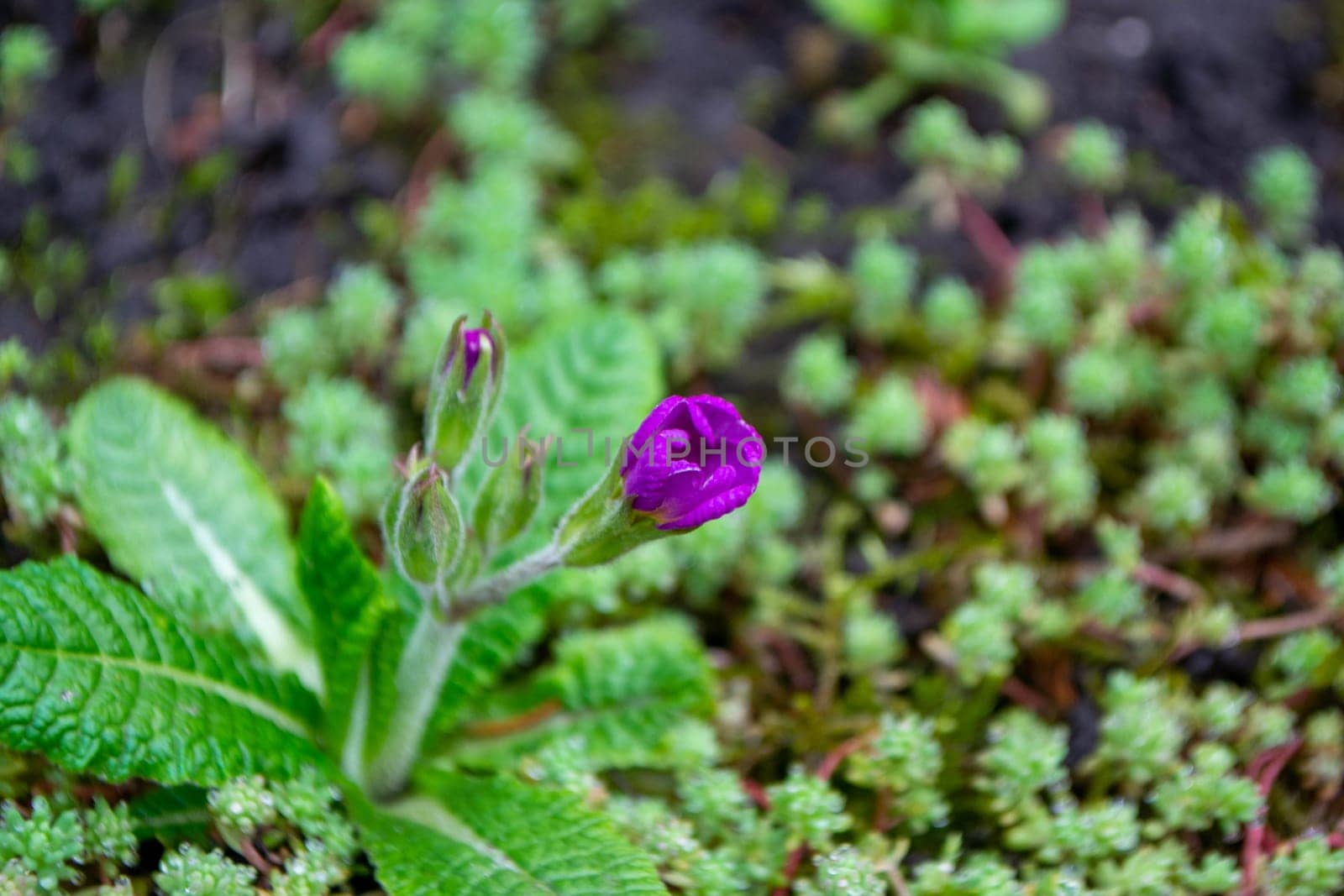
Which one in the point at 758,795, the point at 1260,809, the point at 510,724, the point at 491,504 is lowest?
the point at 1260,809

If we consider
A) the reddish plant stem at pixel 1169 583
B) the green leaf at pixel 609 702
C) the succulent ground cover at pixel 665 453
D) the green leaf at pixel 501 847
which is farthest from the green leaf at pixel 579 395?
the reddish plant stem at pixel 1169 583

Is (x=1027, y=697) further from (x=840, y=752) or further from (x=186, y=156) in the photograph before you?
(x=186, y=156)

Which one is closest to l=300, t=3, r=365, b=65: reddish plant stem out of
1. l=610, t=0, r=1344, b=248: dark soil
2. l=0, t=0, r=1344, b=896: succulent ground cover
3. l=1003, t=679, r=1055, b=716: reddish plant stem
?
l=0, t=0, r=1344, b=896: succulent ground cover

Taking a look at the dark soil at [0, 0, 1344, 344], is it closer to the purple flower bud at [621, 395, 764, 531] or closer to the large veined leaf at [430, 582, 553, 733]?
the large veined leaf at [430, 582, 553, 733]

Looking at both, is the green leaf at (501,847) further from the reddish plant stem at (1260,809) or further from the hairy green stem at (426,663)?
the reddish plant stem at (1260,809)

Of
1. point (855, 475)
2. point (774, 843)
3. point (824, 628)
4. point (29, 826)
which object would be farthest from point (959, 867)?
point (29, 826)

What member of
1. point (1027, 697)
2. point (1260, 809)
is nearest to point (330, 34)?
point (1027, 697)

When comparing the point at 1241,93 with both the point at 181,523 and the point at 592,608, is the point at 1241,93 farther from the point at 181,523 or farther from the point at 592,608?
A: the point at 181,523
